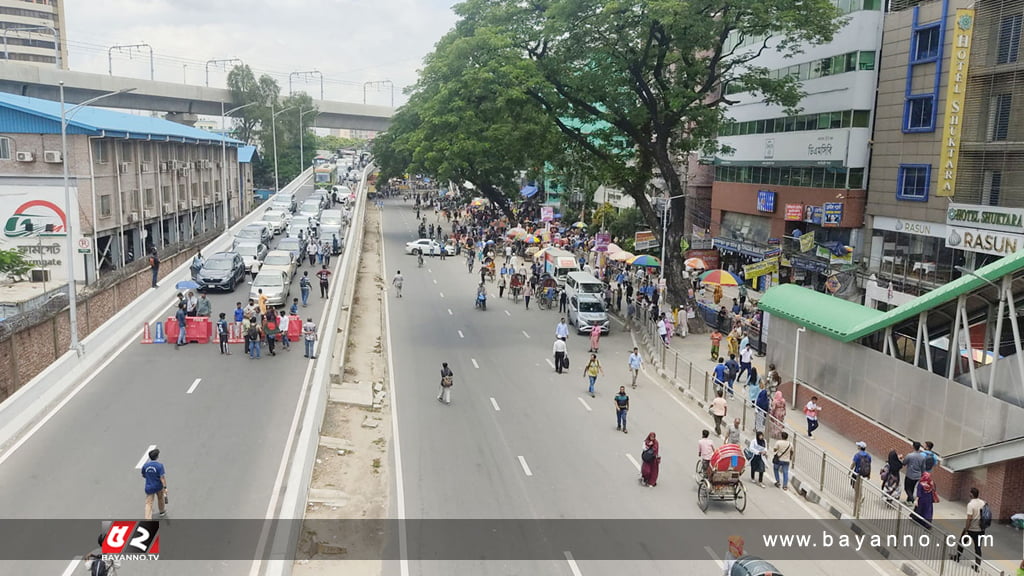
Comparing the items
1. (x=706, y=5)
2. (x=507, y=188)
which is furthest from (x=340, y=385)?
(x=507, y=188)

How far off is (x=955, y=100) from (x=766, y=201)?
1506 cm

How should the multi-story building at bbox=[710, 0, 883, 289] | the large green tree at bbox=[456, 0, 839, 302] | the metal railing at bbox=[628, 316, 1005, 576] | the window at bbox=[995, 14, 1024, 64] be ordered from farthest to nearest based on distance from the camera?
the multi-story building at bbox=[710, 0, 883, 289] < the large green tree at bbox=[456, 0, 839, 302] < the window at bbox=[995, 14, 1024, 64] < the metal railing at bbox=[628, 316, 1005, 576]

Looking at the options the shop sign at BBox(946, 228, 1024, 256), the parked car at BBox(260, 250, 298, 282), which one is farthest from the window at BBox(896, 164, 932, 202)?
the parked car at BBox(260, 250, 298, 282)

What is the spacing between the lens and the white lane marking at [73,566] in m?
12.5

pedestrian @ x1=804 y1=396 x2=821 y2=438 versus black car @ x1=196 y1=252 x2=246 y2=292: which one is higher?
black car @ x1=196 y1=252 x2=246 y2=292

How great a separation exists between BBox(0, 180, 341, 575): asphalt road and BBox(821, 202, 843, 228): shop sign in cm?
2664

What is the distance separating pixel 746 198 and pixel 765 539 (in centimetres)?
3669

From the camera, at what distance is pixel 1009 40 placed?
98.1ft

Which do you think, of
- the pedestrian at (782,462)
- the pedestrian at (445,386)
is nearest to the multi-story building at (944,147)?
the pedestrian at (782,462)

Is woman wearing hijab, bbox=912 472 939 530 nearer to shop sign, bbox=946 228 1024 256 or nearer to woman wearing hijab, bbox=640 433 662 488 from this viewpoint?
woman wearing hijab, bbox=640 433 662 488

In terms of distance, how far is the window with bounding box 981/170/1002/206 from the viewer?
102 feet

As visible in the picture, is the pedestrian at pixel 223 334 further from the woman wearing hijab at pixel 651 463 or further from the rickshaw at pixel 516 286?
the rickshaw at pixel 516 286

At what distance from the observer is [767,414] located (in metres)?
20.6

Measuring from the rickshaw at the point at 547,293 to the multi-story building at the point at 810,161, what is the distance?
9.84 meters
